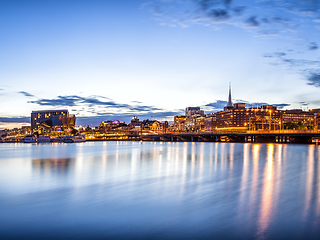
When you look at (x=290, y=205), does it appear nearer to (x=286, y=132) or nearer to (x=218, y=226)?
(x=218, y=226)

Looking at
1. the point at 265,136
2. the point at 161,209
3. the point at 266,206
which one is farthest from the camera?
the point at 265,136

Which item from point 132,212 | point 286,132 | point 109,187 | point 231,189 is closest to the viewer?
point 132,212

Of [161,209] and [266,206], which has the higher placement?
[266,206]

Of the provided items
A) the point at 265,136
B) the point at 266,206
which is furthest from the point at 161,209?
the point at 265,136

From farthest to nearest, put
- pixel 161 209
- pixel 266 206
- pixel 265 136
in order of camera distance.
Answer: pixel 265 136
pixel 266 206
pixel 161 209

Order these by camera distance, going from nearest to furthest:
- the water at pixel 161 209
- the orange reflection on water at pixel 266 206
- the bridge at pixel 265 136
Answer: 1. the water at pixel 161 209
2. the orange reflection on water at pixel 266 206
3. the bridge at pixel 265 136

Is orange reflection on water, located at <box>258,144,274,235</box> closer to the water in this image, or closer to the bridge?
the water

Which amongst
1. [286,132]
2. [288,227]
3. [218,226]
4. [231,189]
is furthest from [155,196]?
[286,132]

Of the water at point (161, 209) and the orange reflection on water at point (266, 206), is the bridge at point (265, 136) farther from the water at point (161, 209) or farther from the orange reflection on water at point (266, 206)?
the orange reflection on water at point (266, 206)

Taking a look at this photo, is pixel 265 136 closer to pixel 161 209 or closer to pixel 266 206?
pixel 266 206

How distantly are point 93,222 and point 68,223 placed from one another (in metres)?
0.86

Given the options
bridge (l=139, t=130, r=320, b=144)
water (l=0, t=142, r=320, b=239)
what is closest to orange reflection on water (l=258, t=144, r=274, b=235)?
water (l=0, t=142, r=320, b=239)

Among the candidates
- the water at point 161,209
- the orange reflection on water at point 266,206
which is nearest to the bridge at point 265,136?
the water at point 161,209

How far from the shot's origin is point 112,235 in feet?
29.4
